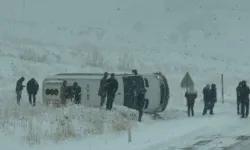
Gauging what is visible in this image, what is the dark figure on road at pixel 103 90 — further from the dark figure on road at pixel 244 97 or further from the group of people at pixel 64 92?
the dark figure on road at pixel 244 97

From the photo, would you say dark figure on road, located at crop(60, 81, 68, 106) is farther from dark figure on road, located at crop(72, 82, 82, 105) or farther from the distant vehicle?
dark figure on road, located at crop(72, 82, 82, 105)

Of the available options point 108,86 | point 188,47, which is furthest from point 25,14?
point 108,86

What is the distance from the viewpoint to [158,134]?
2089 cm

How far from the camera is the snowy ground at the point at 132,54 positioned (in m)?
19.8

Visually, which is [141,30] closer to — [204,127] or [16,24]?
[16,24]

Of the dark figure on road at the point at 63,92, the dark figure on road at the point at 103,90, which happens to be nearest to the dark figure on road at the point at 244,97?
the dark figure on road at the point at 103,90

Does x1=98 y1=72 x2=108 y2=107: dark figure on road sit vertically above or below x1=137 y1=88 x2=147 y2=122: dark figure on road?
above

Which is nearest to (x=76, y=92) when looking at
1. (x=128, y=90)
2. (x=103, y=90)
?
(x=103, y=90)

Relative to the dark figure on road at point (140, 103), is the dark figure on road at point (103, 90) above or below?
above

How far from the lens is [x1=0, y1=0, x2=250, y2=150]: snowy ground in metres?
19.8

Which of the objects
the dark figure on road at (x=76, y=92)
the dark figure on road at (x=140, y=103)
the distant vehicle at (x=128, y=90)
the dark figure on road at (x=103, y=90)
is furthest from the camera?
the distant vehicle at (x=128, y=90)

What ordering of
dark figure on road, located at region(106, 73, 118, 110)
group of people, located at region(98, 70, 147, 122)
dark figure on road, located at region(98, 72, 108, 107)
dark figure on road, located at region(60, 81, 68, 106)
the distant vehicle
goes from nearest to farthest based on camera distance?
group of people, located at region(98, 70, 147, 122) → dark figure on road, located at region(106, 73, 118, 110) → dark figure on road, located at region(98, 72, 108, 107) → the distant vehicle → dark figure on road, located at region(60, 81, 68, 106)

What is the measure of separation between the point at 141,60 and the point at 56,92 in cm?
2195

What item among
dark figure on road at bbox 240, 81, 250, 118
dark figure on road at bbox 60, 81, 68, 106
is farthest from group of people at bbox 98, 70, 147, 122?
dark figure on road at bbox 240, 81, 250, 118
